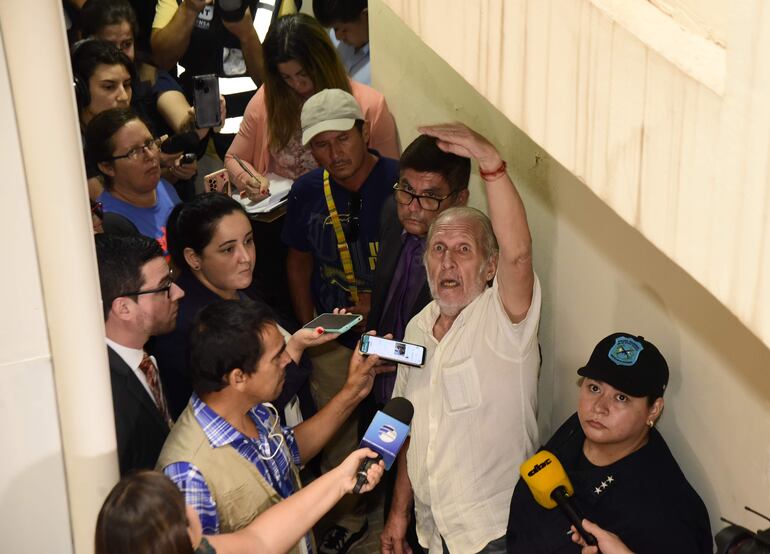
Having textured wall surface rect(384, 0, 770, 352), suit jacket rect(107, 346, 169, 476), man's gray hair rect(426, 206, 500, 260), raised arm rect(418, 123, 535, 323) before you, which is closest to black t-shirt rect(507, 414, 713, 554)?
raised arm rect(418, 123, 535, 323)

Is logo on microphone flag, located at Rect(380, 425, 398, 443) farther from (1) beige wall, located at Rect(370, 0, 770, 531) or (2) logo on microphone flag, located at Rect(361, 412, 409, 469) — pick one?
(1) beige wall, located at Rect(370, 0, 770, 531)

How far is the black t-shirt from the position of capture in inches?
97.9

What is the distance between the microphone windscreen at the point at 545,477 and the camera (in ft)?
8.73

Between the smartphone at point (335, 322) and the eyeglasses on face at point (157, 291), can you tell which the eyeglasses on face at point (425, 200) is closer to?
the smartphone at point (335, 322)

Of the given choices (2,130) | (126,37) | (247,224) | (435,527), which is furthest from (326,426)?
(126,37)

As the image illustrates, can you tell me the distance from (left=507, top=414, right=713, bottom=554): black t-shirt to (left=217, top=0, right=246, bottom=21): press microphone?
10.8 ft

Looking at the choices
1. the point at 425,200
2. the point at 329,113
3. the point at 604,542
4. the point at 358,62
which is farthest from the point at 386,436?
the point at 358,62

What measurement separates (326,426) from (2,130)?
1601 millimetres

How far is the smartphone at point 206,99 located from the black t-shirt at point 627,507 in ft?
8.97

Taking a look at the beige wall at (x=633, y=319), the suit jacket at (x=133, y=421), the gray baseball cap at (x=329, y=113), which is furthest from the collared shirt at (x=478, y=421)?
the gray baseball cap at (x=329, y=113)

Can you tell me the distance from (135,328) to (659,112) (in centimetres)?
225

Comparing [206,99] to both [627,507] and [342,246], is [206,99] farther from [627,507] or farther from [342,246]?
[627,507]

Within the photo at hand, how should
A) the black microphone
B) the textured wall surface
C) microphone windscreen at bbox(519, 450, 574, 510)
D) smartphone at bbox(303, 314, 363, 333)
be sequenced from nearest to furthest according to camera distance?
the textured wall surface → microphone windscreen at bbox(519, 450, 574, 510) → smartphone at bbox(303, 314, 363, 333) → the black microphone

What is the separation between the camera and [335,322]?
11.0ft
